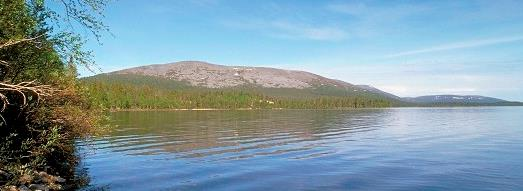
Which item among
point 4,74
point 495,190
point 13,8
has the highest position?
point 13,8

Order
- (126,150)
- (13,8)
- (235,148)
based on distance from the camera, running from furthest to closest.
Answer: (235,148), (126,150), (13,8)

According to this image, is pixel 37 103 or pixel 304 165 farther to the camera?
pixel 304 165

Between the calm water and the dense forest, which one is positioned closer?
the dense forest

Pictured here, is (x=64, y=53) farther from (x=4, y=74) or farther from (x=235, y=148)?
(x=235, y=148)

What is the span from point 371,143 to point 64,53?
45096 mm

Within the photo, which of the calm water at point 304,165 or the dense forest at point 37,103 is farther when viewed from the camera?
the calm water at point 304,165

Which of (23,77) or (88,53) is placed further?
(23,77)

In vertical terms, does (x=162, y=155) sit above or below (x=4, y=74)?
below

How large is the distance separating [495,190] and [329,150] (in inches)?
914

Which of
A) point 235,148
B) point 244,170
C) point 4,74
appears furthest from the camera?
point 235,148

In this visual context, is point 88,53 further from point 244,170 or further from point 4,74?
point 244,170

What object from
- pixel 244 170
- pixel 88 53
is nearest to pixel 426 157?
pixel 244 170

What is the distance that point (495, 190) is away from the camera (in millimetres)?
28016

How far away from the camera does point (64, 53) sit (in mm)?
20266
